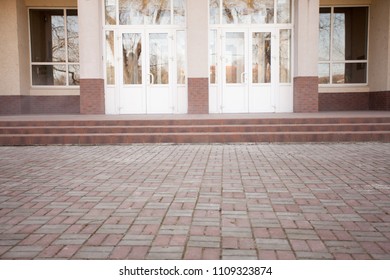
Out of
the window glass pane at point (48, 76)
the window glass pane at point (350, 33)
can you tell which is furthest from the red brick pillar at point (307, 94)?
the window glass pane at point (48, 76)

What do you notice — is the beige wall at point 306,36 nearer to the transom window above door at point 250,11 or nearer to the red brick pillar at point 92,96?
the transom window above door at point 250,11

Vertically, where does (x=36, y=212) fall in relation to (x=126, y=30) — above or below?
below

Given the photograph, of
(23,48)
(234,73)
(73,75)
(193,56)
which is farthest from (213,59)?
(23,48)

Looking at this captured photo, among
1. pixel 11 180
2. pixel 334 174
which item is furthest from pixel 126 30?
pixel 334 174

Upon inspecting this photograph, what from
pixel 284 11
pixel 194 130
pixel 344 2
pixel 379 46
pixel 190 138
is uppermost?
pixel 344 2

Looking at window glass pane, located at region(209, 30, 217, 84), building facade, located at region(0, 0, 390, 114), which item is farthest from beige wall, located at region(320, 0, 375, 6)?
window glass pane, located at region(209, 30, 217, 84)

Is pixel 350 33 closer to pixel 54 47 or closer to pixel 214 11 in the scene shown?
pixel 214 11

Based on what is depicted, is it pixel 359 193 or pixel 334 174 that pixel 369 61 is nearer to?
pixel 334 174

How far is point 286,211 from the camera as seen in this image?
4297mm

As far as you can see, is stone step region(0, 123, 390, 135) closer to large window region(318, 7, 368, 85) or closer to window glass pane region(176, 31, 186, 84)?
window glass pane region(176, 31, 186, 84)

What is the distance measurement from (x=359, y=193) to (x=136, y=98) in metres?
9.82

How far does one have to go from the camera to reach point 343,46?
50.9ft

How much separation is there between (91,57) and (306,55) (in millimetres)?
6778

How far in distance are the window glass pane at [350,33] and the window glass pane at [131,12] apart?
717cm
